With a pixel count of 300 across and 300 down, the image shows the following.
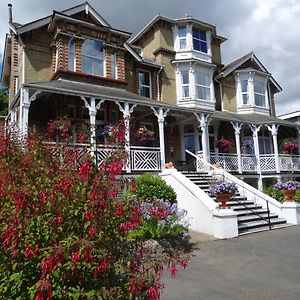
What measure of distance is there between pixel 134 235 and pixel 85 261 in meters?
0.88

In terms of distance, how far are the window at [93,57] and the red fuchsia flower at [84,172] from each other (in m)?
14.7

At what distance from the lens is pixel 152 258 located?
10.5 ft

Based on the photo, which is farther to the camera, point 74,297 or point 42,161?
point 42,161

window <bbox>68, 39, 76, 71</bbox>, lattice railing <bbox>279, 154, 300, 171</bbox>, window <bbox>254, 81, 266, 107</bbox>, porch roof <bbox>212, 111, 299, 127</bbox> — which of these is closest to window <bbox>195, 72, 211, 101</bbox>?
porch roof <bbox>212, 111, 299, 127</bbox>

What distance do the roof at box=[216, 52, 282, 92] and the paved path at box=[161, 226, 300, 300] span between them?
1553cm

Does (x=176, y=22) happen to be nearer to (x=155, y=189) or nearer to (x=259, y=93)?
(x=259, y=93)

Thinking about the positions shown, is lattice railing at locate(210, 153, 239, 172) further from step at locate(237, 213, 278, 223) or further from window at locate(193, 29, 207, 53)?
window at locate(193, 29, 207, 53)

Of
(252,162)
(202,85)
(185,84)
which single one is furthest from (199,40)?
(252,162)

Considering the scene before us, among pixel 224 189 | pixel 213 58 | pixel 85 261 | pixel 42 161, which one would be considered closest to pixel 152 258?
pixel 85 261

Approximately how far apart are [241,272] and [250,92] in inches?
744

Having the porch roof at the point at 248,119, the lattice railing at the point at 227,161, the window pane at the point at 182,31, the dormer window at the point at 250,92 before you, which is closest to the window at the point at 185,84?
the porch roof at the point at 248,119

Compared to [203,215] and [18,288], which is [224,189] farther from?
[18,288]

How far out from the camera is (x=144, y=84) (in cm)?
2002

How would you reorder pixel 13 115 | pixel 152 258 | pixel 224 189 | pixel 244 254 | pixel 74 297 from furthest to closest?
pixel 13 115 < pixel 224 189 < pixel 244 254 < pixel 152 258 < pixel 74 297
